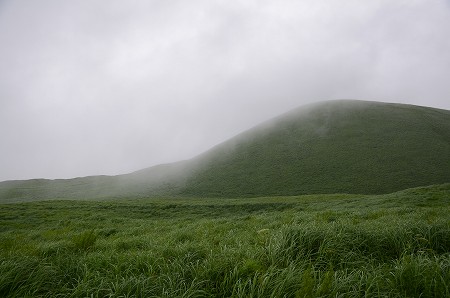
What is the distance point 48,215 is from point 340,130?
306ft

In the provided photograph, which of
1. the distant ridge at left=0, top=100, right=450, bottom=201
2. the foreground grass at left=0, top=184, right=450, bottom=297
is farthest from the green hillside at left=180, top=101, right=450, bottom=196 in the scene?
the foreground grass at left=0, top=184, right=450, bottom=297

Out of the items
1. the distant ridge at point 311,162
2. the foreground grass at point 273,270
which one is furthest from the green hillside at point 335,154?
the foreground grass at point 273,270

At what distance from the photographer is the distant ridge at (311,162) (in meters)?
72.6

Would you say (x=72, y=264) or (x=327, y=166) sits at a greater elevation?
(x=72, y=264)

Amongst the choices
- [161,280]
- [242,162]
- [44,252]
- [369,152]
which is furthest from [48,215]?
[369,152]

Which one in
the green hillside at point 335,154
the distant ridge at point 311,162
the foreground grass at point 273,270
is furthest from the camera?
the distant ridge at point 311,162

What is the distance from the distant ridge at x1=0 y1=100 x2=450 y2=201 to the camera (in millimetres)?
72625

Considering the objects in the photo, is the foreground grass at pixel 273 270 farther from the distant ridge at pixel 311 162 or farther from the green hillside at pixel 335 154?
the green hillside at pixel 335 154

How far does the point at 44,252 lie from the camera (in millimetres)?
7457

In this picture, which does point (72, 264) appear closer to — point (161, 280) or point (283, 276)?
point (161, 280)

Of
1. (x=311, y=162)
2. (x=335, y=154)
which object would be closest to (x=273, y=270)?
(x=311, y=162)

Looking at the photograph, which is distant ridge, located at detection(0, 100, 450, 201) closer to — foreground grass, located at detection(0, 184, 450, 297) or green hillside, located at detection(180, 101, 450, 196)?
green hillside, located at detection(180, 101, 450, 196)

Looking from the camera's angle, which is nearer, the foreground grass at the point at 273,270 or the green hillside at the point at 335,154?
the foreground grass at the point at 273,270

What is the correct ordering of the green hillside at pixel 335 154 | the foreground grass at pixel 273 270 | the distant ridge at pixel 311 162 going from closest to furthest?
the foreground grass at pixel 273 270 → the green hillside at pixel 335 154 → the distant ridge at pixel 311 162
